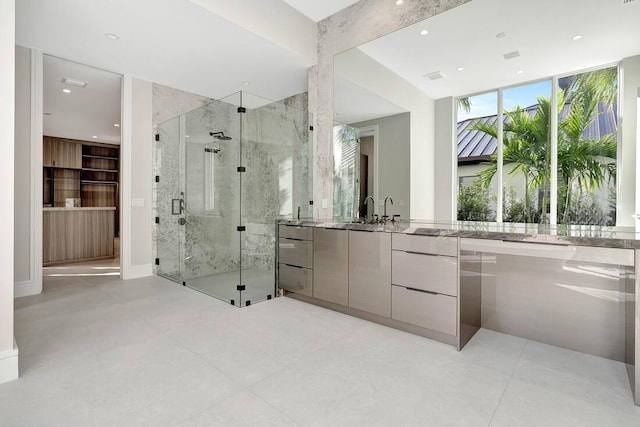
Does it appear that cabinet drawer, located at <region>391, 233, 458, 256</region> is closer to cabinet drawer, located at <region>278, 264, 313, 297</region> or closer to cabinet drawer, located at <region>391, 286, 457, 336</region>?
cabinet drawer, located at <region>391, 286, 457, 336</region>

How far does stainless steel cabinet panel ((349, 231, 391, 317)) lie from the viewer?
257 cm

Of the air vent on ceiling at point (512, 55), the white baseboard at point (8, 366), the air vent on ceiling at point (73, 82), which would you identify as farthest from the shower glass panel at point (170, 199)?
the air vent on ceiling at point (512, 55)

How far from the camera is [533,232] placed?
1.98m

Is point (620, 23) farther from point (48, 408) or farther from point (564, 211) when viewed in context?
point (48, 408)

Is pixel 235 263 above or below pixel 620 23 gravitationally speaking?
below

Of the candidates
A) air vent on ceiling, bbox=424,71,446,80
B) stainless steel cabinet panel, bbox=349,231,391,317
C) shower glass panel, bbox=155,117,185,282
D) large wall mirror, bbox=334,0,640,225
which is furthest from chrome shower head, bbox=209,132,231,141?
air vent on ceiling, bbox=424,71,446,80

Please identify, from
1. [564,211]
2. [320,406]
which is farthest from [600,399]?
[320,406]

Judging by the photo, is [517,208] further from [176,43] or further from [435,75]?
[176,43]

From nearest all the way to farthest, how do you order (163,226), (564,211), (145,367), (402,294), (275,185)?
(145,367)
(564,211)
(402,294)
(275,185)
(163,226)

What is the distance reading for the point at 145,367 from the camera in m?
1.90

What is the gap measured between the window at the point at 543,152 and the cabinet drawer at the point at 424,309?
2.32 ft

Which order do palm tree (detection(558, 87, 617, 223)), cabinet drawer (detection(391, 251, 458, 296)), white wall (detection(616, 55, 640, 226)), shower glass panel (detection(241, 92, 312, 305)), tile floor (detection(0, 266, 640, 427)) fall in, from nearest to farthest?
tile floor (detection(0, 266, 640, 427)), white wall (detection(616, 55, 640, 226)), palm tree (detection(558, 87, 617, 223)), cabinet drawer (detection(391, 251, 458, 296)), shower glass panel (detection(241, 92, 312, 305))

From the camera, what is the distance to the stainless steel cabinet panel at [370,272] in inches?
101

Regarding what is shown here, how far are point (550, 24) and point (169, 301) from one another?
12.9 ft
